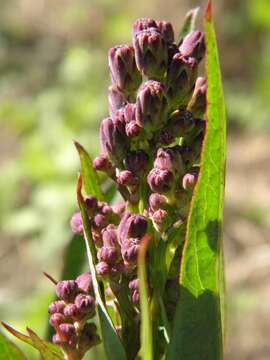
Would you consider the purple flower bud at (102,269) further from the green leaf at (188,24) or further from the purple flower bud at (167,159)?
the green leaf at (188,24)

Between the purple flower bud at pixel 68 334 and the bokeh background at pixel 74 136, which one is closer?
the purple flower bud at pixel 68 334

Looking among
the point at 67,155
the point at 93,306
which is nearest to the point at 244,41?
the point at 67,155

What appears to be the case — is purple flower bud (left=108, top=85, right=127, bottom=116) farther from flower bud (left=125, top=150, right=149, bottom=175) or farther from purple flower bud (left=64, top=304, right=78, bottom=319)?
purple flower bud (left=64, top=304, right=78, bottom=319)

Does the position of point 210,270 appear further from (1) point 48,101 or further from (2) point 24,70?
(2) point 24,70

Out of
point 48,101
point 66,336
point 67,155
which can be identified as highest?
point 48,101

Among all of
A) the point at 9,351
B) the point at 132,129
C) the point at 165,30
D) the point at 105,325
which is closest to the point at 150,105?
the point at 132,129

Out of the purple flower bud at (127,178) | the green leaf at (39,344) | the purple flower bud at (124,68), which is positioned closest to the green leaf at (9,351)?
the green leaf at (39,344)
